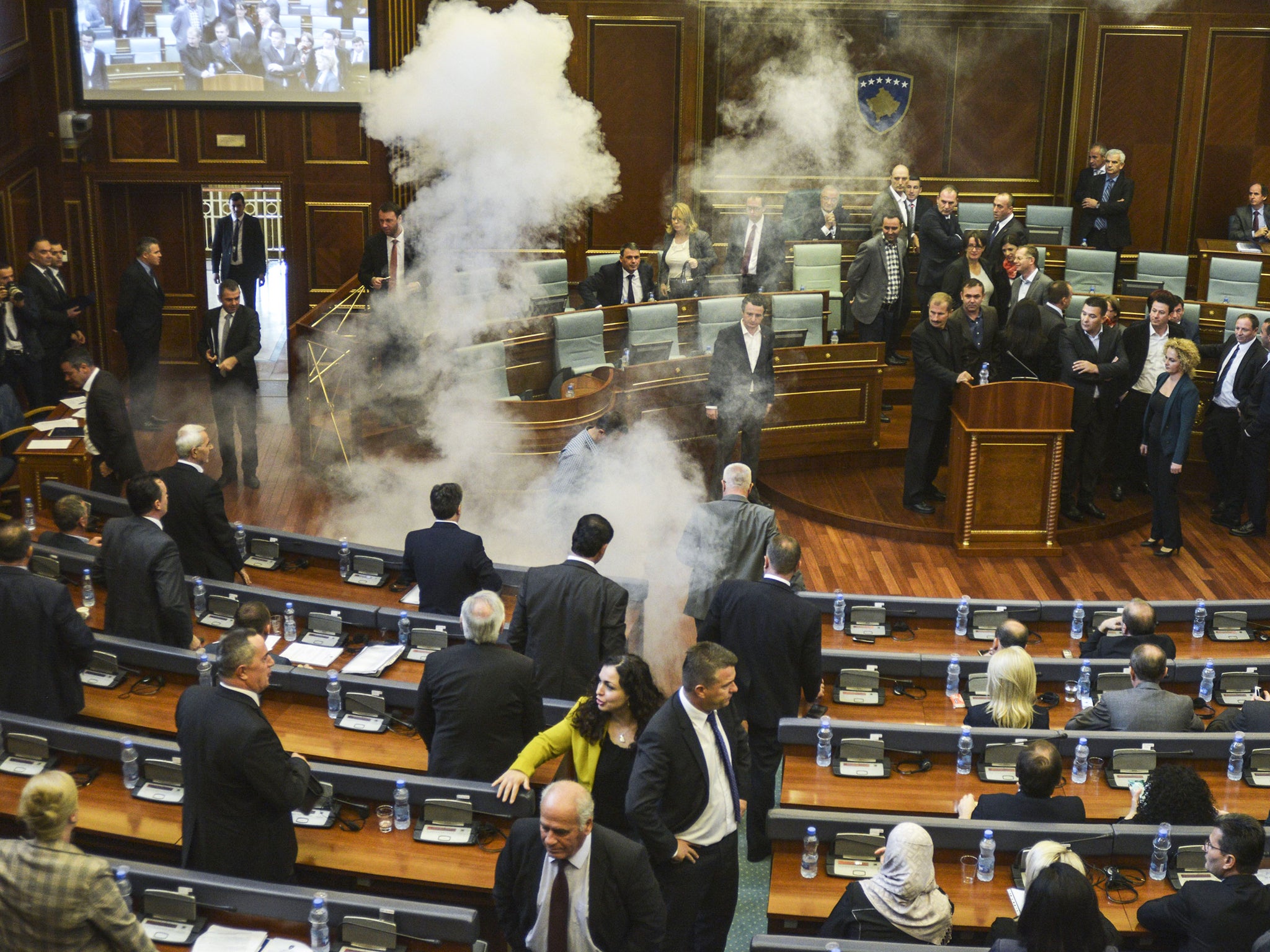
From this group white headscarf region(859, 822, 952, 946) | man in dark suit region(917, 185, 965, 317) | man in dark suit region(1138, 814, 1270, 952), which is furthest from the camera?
man in dark suit region(917, 185, 965, 317)

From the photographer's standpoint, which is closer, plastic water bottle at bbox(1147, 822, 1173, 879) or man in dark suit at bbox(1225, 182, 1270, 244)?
plastic water bottle at bbox(1147, 822, 1173, 879)

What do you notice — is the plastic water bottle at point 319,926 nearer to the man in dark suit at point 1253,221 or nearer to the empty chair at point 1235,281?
the empty chair at point 1235,281

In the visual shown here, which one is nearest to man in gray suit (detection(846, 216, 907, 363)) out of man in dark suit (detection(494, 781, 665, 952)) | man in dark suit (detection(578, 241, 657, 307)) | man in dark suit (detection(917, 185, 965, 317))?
man in dark suit (detection(917, 185, 965, 317))


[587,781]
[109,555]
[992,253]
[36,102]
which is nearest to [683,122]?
[992,253]

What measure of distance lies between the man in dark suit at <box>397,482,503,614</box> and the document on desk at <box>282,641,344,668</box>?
45 cm

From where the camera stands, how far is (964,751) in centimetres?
477

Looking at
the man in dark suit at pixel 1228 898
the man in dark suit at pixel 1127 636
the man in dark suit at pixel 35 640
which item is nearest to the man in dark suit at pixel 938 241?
the man in dark suit at pixel 1127 636

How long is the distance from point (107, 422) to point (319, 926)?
4.15 metres

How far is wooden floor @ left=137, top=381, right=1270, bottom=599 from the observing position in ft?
25.9

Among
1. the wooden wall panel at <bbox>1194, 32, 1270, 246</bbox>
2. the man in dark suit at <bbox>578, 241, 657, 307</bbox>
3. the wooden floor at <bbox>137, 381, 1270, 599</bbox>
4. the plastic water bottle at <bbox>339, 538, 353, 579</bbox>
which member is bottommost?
the wooden floor at <bbox>137, 381, 1270, 599</bbox>

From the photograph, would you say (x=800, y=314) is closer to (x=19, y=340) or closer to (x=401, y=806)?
(x=19, y=340)

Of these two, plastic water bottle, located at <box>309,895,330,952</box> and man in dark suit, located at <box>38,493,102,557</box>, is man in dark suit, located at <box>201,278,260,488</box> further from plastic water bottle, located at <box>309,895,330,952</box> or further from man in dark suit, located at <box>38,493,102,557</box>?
plastic water bottle, located at <box>309,895,330,952</box>

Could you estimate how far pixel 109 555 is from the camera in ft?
17.7

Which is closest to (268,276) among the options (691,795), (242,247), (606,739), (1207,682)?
(242,247)
